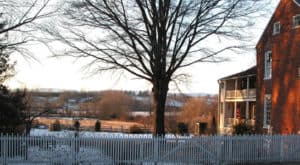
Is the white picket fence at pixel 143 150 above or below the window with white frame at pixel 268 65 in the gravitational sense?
below

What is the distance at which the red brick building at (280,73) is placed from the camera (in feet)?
106

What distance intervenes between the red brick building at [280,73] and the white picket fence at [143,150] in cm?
904

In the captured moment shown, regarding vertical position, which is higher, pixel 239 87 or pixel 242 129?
pixel 239 87

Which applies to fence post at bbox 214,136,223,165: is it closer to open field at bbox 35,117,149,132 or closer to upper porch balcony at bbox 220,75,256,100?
upper porch balcony at bbox 220,75,256,100

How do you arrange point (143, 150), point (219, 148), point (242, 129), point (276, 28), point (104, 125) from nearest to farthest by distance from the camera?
point (143, 150)
point (219, 148)
point (276, 28)
point (242, 129)
point (104, 125)

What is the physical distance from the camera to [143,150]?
854 inches

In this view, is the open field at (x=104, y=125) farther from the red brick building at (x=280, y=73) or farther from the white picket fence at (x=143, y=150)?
the white picket fence at (x=143, y=150)

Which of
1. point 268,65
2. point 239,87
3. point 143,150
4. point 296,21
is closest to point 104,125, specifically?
point 239,87

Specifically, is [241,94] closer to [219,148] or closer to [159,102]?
[159,102]

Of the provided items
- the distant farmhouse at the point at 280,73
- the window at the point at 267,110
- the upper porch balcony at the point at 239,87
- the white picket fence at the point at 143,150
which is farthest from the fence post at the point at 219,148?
the upper porch balcony at the point at 239,87

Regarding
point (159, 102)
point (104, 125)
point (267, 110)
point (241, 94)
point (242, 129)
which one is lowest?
point (104, 125)

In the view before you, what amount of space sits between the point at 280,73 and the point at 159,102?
9.76 metres

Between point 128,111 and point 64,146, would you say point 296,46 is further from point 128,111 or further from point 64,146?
point 128,111

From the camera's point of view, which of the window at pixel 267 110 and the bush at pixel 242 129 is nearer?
the window at pixel 267 110
